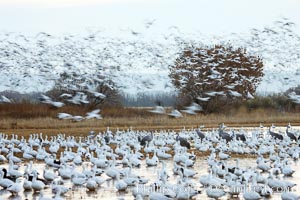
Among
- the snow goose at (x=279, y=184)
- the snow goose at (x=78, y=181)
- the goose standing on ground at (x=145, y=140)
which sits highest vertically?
the goose standing on ground at (x=145, y=140)

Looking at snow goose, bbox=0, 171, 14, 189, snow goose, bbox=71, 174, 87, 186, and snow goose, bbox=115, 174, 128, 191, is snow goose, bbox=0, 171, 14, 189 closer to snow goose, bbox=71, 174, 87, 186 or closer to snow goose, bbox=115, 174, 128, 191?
snow goose, bbox=71, 174, 87, 186

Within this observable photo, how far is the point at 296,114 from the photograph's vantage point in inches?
1843

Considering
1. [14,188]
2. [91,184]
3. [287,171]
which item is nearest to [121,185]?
[91,184]

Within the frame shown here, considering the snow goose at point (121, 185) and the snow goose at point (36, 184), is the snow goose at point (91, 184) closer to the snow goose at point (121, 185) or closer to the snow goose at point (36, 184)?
the snow goose at point (121, 185)

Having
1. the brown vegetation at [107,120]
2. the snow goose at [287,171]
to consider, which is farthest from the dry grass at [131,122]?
the snow goose at [287,171]

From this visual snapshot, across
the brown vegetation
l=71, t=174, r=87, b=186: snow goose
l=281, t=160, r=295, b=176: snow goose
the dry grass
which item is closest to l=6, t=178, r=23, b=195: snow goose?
l=71, t=174, r=87, b=186: snow goose

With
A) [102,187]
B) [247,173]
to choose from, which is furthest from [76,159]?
[247,173]

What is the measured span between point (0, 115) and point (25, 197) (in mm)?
26597

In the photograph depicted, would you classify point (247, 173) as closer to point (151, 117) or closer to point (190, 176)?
point (190, 176)

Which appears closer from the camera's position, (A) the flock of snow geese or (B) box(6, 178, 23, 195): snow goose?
(A) the flock of snow geese

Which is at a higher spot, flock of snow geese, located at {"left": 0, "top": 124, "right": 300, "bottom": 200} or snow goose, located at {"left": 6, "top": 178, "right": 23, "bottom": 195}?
flock of snow geese, located at {"left": 0, "top": 124, "right": 300, "bottom": 200}

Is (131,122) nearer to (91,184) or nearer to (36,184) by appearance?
(91,184)

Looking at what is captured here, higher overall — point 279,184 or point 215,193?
point 279,184

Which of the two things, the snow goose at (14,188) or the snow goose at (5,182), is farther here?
the snow goose at (5,182)
